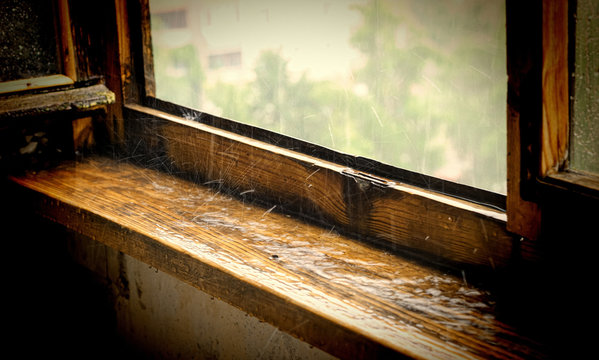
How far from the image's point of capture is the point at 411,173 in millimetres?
985

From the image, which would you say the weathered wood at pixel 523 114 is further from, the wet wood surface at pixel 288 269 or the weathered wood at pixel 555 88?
the wet wood surface at pixel 288 269

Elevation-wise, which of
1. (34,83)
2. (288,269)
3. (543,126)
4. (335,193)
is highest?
(34,83)

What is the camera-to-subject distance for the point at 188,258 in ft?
3.14

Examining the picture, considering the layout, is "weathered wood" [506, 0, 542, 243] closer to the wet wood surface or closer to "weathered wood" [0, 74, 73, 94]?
the wet wood surface

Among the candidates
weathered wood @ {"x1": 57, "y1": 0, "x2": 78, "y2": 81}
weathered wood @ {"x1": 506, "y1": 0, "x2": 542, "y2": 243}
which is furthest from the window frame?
weathered wood @ {"x1": 57, "y1": 0, "x2": 78, "y2": 81}

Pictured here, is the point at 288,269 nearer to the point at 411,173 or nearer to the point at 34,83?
the point at 411,173

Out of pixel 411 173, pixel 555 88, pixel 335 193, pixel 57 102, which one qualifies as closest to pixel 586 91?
pixel 555 88

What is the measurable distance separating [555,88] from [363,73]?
40 cm

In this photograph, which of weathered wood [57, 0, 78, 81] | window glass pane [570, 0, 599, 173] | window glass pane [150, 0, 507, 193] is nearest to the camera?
window glass pane [570, 0, 599, 173]

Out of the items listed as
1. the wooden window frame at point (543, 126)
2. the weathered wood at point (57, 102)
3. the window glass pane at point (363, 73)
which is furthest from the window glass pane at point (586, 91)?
the weathered wood at point (57, 102)

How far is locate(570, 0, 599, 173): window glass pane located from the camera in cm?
67

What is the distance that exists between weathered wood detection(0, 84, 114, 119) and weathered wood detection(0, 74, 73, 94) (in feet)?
0.07

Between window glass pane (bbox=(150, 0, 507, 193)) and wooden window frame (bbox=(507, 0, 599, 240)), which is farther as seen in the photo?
window glass pane (bbox=(150, 0, 507, 193))

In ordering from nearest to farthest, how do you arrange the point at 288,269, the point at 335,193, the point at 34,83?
the point at 288,269 → the point at 335,193 → the point at 34,83
